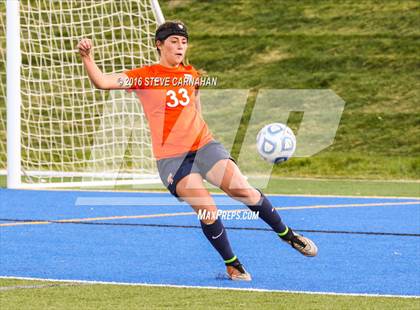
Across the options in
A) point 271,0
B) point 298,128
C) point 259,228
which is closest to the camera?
point 259,228

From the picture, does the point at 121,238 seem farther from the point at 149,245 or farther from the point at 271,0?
the point at 271,0

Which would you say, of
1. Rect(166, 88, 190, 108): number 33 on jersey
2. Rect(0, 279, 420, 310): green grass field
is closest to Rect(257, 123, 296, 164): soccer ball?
Rect(166, 88, 190, 108): number 33 on jersey

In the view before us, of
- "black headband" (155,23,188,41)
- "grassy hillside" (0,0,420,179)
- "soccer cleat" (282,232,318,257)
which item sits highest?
"black headband" (155,23,188,41)

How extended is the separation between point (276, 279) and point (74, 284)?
1550 mm

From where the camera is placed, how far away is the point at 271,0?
3481 cm

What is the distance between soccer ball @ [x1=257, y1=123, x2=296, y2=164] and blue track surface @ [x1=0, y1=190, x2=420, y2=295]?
33.9 inches

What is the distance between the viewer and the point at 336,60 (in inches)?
1171

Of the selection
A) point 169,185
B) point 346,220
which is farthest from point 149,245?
point 346,220

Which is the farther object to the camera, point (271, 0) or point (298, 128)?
point (271, 0)

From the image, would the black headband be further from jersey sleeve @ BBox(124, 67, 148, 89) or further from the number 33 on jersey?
the number 33 on jersey

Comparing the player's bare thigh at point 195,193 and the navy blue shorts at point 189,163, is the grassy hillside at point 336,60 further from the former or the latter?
the player's bare thigh at point 195,193

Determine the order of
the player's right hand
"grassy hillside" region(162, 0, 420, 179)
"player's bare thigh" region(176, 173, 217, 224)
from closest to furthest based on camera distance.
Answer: the player's right hand < "player's bare thigh" region(176, 173, 217, 224) < "grassy hillside" region(162, 0, 420, 179)

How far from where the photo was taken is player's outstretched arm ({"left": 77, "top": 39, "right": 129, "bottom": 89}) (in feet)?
27.8

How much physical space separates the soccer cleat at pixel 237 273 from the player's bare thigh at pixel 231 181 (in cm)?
53
